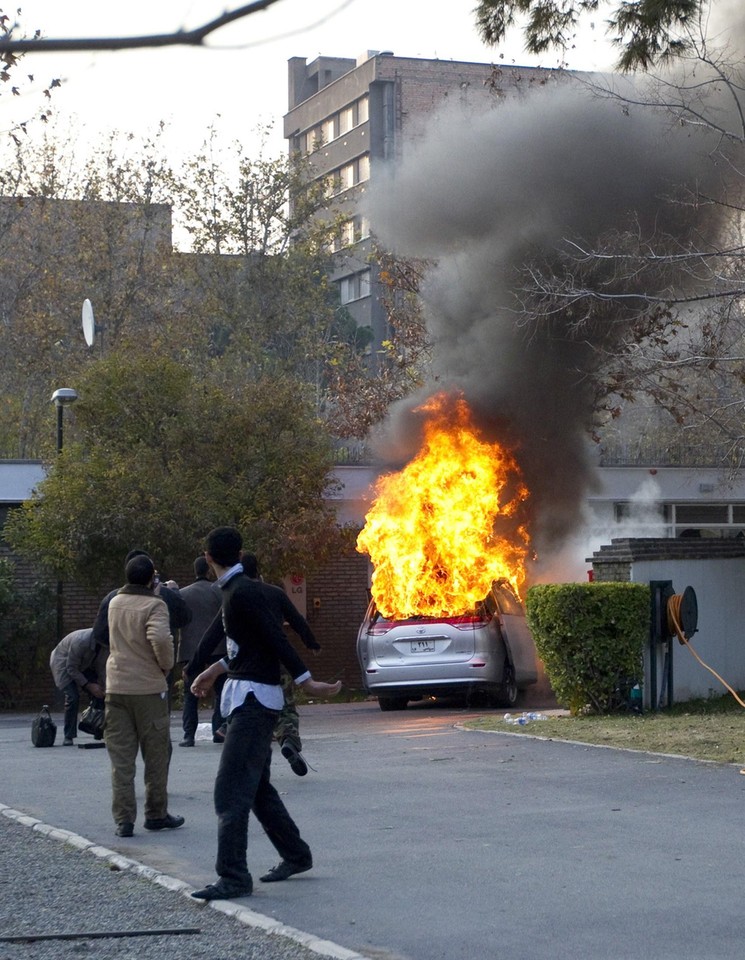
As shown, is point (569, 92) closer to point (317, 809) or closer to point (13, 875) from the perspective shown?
point (317, 809)

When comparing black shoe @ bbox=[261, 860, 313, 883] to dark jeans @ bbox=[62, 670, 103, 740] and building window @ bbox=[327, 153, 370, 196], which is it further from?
building window @ bbox=[327, 153, 370, 196]

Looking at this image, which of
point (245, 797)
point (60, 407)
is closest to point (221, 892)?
point (245, 797)

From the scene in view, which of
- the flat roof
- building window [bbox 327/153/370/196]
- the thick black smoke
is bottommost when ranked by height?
the flat roof

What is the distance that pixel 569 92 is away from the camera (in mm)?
16922

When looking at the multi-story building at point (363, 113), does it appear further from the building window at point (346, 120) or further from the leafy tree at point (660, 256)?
the leafy tree at point (660, 256)

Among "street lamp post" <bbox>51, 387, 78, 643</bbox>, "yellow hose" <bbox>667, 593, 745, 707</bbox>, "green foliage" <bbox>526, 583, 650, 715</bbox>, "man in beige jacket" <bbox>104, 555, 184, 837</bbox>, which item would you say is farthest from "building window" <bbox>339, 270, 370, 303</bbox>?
"man in beige jacket" <bbox>104, 555, 184, 837</bbox>

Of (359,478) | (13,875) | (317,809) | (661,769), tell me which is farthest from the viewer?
(359,478)

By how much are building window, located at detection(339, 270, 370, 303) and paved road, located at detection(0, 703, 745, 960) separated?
48.9 meters

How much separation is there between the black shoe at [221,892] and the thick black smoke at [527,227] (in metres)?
11.2

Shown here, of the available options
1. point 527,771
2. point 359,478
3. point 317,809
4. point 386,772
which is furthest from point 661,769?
point 359,478

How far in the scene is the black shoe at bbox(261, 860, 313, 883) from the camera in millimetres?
6824

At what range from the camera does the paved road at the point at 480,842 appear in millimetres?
5766

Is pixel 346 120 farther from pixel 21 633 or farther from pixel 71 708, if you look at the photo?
pixel 71 708

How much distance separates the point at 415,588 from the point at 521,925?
11501mm
